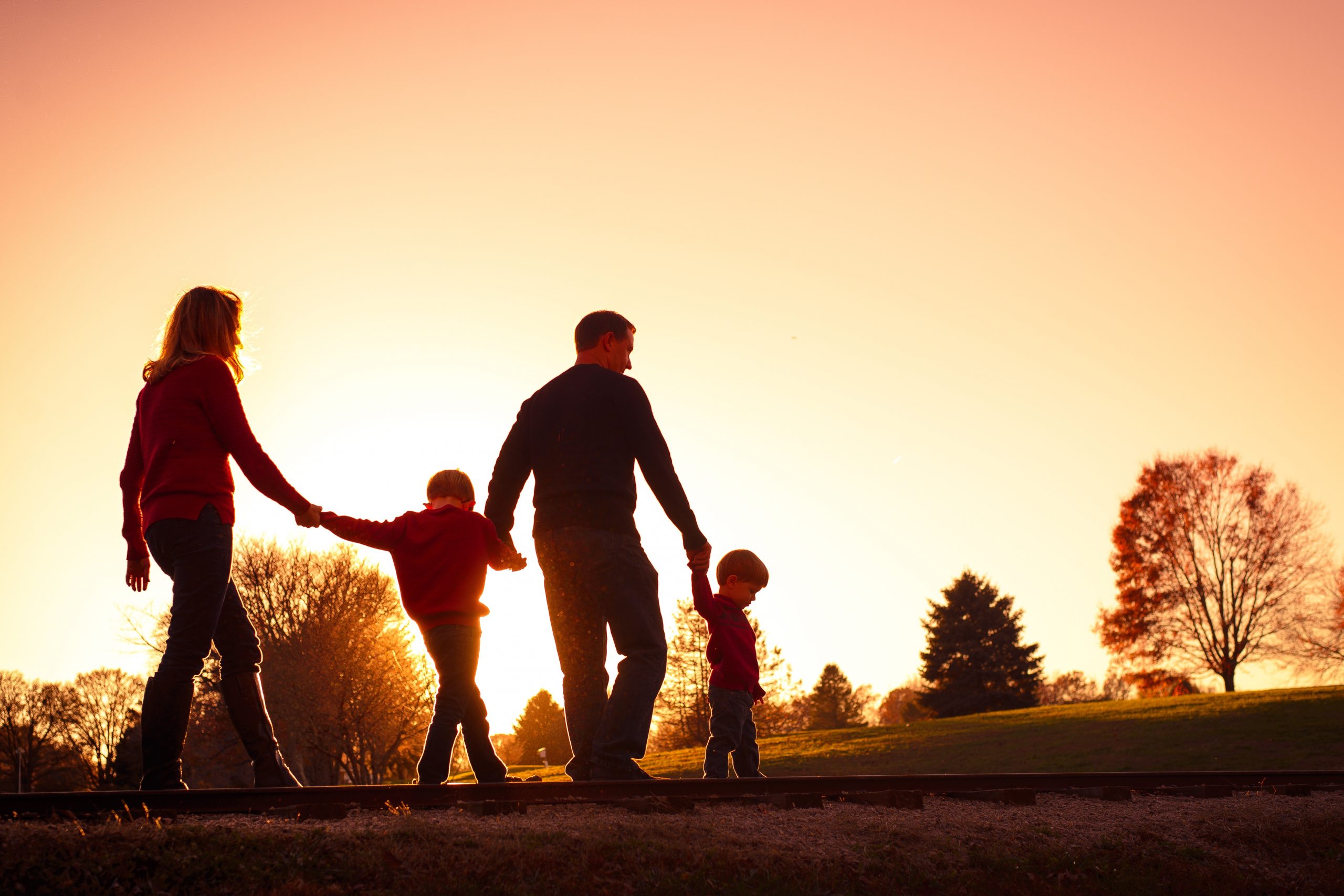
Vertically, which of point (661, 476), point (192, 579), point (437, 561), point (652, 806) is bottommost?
point (652, 806)

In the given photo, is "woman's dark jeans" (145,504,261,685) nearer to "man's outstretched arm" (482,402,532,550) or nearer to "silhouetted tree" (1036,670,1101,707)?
"man's outstretched arm" (482,402,532,550)

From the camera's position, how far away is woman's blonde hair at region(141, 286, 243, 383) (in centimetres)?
489

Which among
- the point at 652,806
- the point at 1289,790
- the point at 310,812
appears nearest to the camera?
the point at 310,812

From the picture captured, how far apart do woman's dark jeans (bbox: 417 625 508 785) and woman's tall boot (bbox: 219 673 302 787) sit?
0.71 meters

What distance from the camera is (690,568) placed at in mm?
5234

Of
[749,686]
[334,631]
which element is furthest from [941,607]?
[749,686]

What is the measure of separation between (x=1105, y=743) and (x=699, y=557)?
18615mm

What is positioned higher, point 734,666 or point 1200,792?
point 734,666

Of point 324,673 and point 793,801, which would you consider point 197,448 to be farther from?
point 324,673

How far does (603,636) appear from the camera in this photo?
517 cm

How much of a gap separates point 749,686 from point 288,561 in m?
35.4

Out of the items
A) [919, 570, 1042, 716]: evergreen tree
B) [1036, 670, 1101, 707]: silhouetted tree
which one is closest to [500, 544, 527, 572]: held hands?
[919, 570, 1042, 716]: evergreen tree

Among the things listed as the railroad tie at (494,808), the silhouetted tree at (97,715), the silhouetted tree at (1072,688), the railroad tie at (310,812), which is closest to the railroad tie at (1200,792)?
the railroad tie at (494,808)

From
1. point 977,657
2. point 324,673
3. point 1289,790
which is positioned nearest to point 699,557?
point 1289,790
